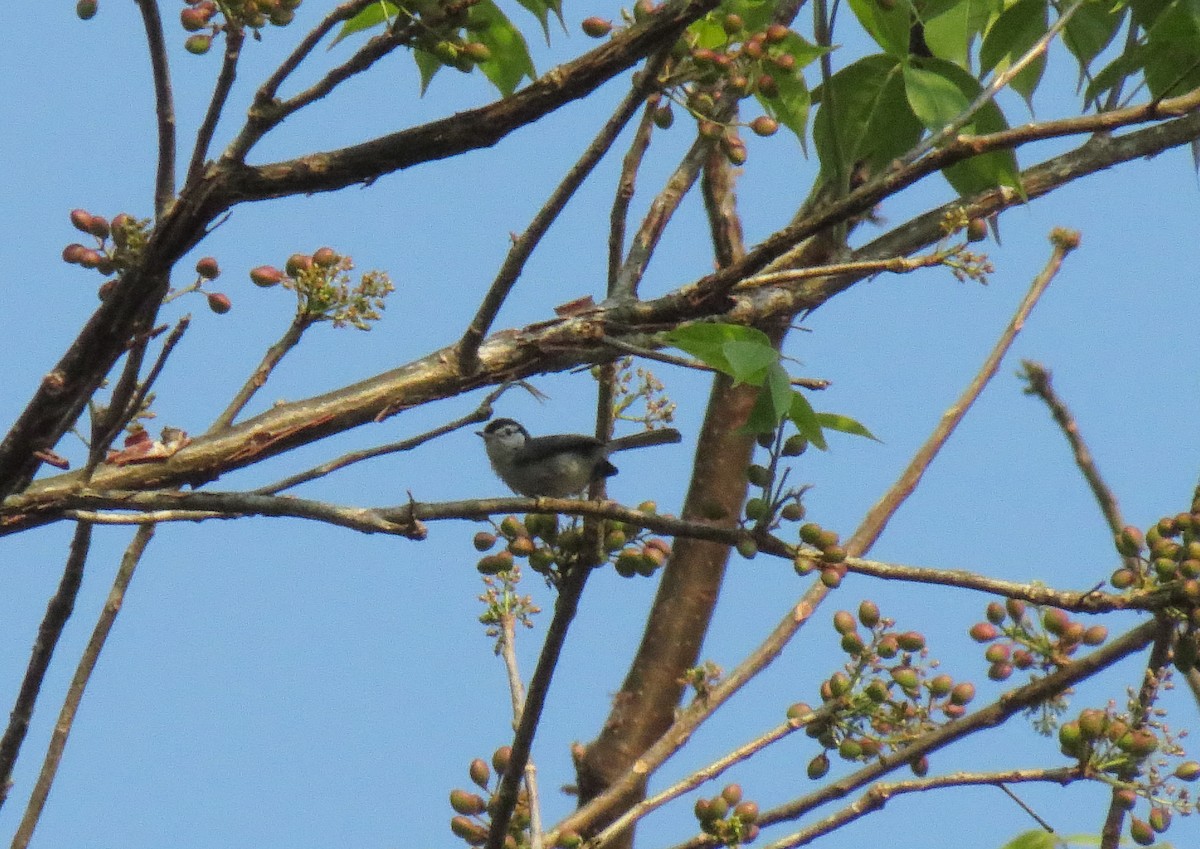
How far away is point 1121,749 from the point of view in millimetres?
3551

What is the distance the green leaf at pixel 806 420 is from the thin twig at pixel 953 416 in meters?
1.56

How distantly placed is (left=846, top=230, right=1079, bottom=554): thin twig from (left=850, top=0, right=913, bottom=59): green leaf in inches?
70.9

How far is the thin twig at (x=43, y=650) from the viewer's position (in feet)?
11.8

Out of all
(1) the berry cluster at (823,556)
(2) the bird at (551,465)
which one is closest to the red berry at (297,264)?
(1) the berry cluster at (823,556)

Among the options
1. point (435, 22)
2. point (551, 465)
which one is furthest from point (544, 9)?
point (551, 465)

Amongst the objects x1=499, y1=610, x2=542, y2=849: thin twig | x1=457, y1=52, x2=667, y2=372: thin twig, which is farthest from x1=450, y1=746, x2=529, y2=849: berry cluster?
x1=457, y1=52, x2=667, y2=372: thin twig

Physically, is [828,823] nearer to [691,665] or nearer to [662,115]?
[691,665]

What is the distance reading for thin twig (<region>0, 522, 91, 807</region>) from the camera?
3.59 meters

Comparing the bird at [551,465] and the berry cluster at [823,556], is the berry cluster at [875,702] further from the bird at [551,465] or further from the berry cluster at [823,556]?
the bird at [551,465]

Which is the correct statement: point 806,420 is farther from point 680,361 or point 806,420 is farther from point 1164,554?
point 1164,554

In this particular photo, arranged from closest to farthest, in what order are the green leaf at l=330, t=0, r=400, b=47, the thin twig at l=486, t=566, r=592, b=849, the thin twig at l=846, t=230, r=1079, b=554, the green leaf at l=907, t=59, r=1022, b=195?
the thin twig at l=486, t=566, r=592, b=849 → the green leaf at l=907, t=59, r=1022, b=195 → the green leaf at l=330, t=0, r=400, b=47 → the thin twig at l=846, t=230, r=1079, b=554

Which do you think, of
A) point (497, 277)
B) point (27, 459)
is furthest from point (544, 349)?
point (27, 459)

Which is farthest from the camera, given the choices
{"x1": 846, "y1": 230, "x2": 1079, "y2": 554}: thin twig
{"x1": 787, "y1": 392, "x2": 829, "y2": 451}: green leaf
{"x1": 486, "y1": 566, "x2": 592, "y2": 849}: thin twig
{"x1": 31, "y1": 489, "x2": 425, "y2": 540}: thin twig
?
{"x1": 846, "y1": 230, "x2": 1079, "y2": 554}: thin twig

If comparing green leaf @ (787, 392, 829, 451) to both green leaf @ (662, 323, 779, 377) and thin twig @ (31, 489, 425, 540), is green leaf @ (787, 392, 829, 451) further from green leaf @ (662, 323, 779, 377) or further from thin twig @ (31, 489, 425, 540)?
thin twig @ (31, 489, 425, 540)
